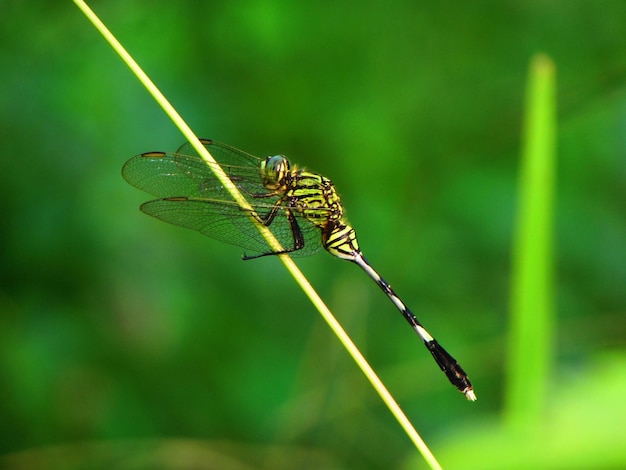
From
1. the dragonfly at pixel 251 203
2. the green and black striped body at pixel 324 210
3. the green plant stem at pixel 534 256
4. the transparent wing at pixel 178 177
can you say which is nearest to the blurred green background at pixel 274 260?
the green and black striped body at pixel 324 210

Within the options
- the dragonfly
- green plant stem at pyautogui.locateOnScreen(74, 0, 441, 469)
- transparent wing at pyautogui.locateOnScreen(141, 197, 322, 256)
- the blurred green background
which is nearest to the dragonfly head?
the dragonfly

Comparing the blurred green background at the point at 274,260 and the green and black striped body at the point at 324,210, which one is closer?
the green and black striped body at the point at 324,210

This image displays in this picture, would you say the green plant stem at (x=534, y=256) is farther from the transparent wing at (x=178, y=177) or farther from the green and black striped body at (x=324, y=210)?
the transparent wing at (x=178, y=177)

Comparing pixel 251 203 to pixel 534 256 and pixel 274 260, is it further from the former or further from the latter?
pixel 274 260

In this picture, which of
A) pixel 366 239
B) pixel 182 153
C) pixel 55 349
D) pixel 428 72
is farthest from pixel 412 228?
pixel 55 349

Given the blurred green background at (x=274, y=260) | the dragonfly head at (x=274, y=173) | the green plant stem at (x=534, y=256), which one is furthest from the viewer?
the blurred green background at (x=274, y=260)
